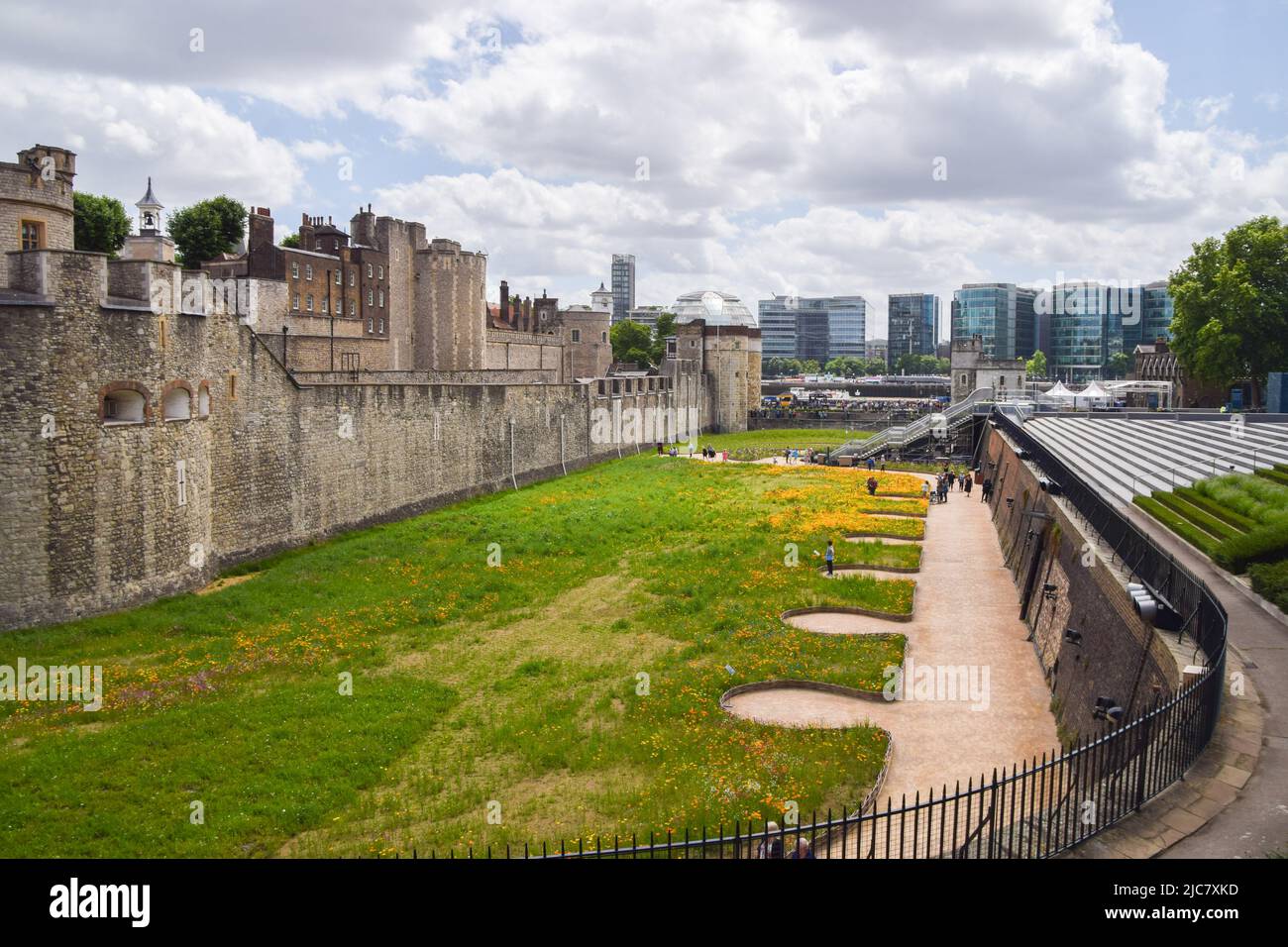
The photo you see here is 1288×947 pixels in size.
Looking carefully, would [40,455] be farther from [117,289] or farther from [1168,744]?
[1168,744]

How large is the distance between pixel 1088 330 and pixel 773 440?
447ft

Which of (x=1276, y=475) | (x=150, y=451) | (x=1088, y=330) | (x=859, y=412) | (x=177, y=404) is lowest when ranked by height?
(x=1276, y=475)

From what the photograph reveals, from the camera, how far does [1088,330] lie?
19038 centimetres

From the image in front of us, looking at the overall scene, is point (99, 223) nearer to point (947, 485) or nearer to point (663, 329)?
point (947, 485)

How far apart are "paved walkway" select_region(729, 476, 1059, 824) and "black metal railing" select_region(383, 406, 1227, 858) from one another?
98 centimetres

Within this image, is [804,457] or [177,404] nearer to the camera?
[177,404]

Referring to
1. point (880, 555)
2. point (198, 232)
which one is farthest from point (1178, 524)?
point (198, 232)

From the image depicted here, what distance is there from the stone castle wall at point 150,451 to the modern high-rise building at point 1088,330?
17647cm

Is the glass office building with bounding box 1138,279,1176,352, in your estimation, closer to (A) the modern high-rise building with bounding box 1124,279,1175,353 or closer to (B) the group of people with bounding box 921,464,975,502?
(A) the modern high-rise building with bounding box 1124,279,1175,353

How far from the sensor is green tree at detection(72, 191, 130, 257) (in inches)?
2128

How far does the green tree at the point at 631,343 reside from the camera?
11619 cm
